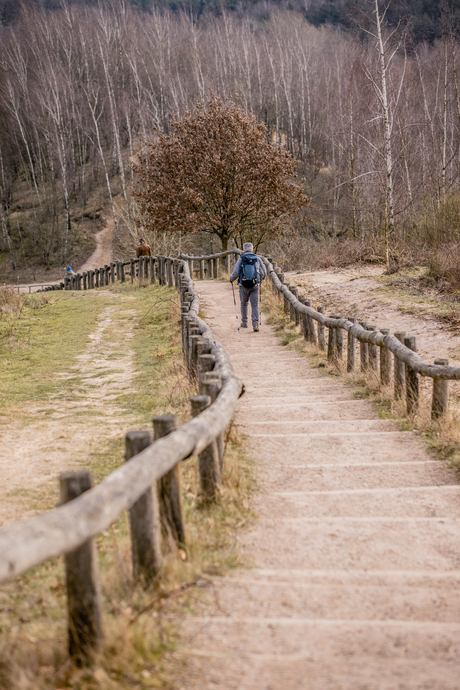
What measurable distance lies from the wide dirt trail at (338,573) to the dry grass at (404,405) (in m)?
0.21

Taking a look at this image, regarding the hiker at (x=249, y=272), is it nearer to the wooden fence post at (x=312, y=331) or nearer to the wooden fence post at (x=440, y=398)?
the wooden fence post at (x=312, y=331)

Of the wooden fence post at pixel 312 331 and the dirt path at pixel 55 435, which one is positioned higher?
the wooden fence post at pixel 312 331

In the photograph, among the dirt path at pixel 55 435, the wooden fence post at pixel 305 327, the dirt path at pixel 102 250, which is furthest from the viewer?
the dirt path at pixel 102 250

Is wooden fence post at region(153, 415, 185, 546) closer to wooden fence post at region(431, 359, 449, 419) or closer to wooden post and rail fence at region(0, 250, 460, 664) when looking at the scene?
wooden post and rail fence at region(0, 250, 460, 664)

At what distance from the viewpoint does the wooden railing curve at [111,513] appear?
7.09 ft

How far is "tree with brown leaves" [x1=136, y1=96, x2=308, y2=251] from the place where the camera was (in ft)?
75.3

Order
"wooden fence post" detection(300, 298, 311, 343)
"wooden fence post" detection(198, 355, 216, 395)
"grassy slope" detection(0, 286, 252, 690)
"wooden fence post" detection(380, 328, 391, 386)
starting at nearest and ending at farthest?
"grassy slope" detection(0, 286, 252, 690), "wooden fence post" detection(198, 355, 216, 395), "wooden fence post" detection(380, 328, 391, 386), "wooden fence post" detection(300, 298, 311, 343)

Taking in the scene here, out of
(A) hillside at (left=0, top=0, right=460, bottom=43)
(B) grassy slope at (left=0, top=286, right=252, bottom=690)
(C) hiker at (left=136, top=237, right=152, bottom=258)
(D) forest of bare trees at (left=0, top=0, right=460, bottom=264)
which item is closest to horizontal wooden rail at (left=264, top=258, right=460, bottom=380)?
(B) grassy slope at (left=0, top=286, right=252, bottom=690)

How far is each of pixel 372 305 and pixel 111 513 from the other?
12.1 meters

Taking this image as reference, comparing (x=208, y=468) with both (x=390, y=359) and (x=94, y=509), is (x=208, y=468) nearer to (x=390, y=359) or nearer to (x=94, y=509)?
(x=94, y=509)

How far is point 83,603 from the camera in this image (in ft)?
8.69

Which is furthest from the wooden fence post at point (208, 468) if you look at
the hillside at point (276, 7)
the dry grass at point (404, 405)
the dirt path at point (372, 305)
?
the hillside at point (276, 7)

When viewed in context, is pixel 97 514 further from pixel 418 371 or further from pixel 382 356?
pixel 382 356

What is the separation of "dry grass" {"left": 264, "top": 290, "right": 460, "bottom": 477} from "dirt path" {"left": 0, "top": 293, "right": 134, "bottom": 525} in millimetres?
3144
